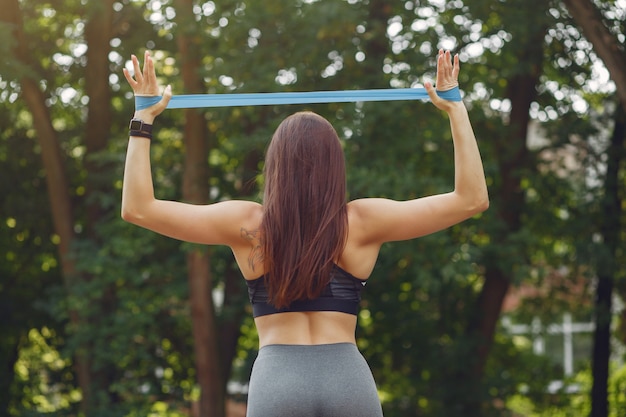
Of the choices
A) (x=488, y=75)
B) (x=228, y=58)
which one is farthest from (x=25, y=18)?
(x=488, y=75)

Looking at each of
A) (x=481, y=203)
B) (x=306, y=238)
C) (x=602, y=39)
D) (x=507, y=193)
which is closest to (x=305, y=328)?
(x=306, y=238)

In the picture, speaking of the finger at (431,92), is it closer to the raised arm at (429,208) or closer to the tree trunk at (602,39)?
the raised arm at (429,208)

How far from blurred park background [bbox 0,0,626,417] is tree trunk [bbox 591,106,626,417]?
0.10 ft

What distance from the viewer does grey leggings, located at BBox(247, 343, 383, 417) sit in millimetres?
2283

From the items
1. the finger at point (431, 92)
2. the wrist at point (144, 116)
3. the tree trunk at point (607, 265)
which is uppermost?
the finger at point (431, 92)

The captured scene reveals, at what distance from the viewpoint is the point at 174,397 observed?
10883 mm

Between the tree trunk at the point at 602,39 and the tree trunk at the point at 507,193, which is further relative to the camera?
the tree trunk at the point at 507,193

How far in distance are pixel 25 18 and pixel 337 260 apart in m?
9.19

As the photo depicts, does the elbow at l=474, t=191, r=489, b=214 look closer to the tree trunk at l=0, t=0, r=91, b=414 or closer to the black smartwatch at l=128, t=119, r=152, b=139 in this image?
the black smartwatch at l=128, t=119, r=152, b=139

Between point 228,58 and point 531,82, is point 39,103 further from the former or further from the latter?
point 531,82

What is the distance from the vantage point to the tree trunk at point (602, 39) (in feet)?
22.7

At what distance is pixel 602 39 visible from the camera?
22.7 ft

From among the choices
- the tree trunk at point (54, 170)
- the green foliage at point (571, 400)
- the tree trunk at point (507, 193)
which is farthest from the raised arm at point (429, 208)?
the green foliage at point (571, 400)

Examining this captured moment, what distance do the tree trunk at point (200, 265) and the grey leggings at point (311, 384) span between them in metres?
6.93
